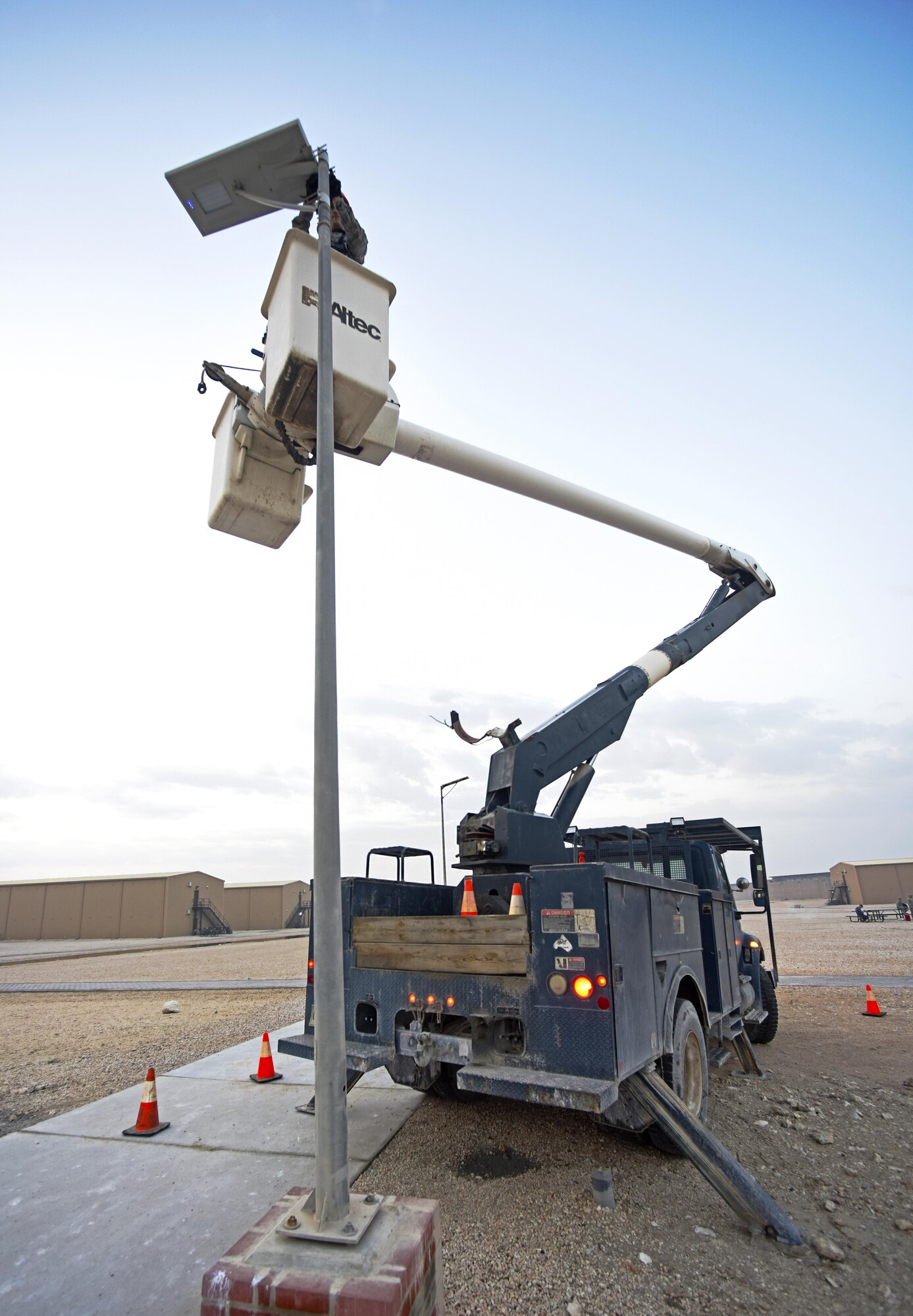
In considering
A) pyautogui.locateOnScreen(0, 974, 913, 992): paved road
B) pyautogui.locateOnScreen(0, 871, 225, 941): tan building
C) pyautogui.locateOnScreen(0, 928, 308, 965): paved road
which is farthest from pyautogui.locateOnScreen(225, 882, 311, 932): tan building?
pyautogui.locateOnScreen(0, 974, 913, 992): paved road

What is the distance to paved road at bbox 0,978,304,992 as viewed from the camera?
1517cm

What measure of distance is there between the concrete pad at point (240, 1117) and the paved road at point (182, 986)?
876 cm

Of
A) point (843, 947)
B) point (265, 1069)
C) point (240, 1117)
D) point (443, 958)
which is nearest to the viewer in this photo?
point (443, 958)

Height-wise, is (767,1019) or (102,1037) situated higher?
(767,1019)

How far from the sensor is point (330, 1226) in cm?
257

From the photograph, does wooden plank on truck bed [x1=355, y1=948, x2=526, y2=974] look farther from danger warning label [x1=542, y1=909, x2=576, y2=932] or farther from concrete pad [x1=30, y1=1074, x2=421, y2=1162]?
concrete pad [x1=30, y1=1074, x2=421, y2=1162]

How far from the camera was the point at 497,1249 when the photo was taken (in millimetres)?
3668

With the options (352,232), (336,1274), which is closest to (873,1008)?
(336,1274)

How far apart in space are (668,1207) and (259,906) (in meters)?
52.1

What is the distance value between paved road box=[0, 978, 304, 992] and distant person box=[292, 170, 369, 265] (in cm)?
1436

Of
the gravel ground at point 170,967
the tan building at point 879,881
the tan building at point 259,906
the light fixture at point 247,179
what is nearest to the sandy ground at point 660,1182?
the light fixture at point 247,179

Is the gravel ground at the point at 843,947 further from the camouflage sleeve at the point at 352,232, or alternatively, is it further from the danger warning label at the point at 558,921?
the camouflage sleeve at the point at 352,232

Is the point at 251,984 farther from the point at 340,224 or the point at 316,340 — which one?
the point at 340,224

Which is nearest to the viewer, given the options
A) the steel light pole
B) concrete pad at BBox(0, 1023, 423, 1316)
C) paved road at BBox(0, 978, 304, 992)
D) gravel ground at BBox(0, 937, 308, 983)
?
the steel light pole
